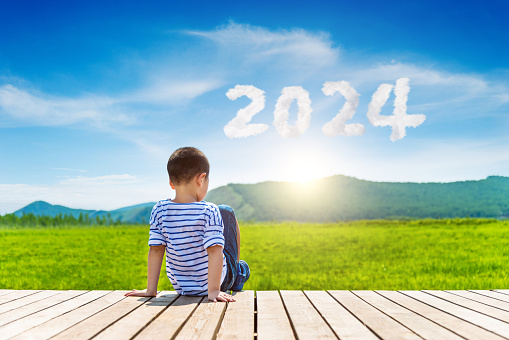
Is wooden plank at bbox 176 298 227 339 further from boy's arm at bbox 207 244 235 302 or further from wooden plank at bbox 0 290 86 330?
wooden plank at bbox 0 290 86 330

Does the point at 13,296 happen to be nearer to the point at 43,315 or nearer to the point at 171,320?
the point at 43,315

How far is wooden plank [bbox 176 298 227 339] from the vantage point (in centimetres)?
244

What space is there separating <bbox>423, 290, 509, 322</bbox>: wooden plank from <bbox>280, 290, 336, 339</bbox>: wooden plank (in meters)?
1.30

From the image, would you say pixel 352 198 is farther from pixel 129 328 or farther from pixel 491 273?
pixel 129 328

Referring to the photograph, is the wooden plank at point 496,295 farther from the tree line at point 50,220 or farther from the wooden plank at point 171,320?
Result: the tree line at point 50,220

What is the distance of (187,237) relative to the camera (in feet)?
11.3

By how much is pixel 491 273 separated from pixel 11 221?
1977cm

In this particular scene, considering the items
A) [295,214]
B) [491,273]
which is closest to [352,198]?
[295,214]

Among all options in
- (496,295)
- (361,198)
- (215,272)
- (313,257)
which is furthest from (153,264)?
(361,198)

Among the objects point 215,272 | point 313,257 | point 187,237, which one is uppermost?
point 187,237

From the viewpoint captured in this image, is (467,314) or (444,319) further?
(467,314)

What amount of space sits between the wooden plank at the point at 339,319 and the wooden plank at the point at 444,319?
0.56 meters

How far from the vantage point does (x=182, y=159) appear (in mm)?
3379

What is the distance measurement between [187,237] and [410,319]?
1.83 meters
